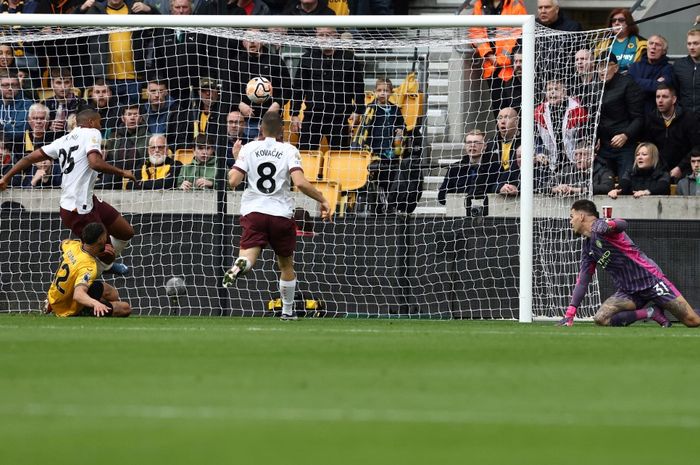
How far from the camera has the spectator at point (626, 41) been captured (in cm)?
1669

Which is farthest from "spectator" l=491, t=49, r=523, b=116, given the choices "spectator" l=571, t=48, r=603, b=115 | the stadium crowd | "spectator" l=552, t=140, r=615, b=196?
"spectator" l=552, t=140, r=615, b=196

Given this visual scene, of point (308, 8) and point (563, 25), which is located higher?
point (308, 8)

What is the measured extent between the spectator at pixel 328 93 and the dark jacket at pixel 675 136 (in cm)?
356

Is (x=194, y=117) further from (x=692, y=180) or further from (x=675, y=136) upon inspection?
(x=692, y=180)

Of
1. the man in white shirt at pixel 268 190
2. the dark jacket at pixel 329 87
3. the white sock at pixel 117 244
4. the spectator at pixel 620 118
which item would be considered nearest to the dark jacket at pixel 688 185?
the spectator at pixel 620 118

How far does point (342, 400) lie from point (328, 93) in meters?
10.4

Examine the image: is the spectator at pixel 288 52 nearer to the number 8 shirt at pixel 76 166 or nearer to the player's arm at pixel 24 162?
the number 8 shirt at pixel 76 166

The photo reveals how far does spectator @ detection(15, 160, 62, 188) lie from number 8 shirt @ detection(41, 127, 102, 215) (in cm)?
219

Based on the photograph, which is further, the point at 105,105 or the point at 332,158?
the point at 105,105

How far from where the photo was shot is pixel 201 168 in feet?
52.1

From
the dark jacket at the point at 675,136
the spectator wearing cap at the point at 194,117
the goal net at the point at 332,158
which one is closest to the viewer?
the goal net at the point at 332,158

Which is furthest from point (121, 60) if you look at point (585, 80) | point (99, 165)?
point (585, 80)

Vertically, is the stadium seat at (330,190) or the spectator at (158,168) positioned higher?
the spectator at (158,168)

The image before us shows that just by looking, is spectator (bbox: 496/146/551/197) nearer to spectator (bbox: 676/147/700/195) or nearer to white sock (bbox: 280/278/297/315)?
spectator (bbox: 676/147/700/195)
